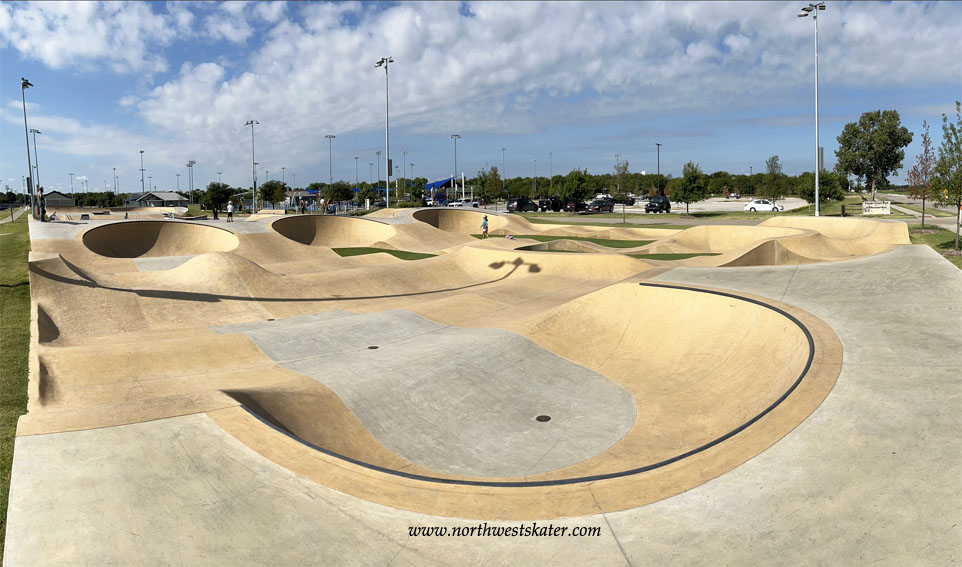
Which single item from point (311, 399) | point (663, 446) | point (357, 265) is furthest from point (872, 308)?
point (357, 265)

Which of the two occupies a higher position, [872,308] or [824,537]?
[872,308]

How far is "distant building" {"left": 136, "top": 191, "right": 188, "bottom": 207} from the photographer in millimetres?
90806

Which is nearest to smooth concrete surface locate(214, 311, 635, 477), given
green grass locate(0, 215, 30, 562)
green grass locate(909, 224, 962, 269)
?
green grass locate(0, 215, 30, 562)

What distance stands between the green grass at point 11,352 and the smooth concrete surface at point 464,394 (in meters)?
3.81

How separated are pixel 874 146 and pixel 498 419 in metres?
72.9

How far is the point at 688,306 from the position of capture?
469 inches

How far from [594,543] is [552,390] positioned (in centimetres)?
527

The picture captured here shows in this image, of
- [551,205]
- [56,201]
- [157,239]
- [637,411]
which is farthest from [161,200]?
[637,411]

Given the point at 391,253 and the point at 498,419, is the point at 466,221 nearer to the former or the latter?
the point at 391,253

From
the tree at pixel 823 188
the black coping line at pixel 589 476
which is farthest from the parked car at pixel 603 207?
the black coping line at pixel 589 476

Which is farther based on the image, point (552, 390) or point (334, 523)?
point (552, 390)

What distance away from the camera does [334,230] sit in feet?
109

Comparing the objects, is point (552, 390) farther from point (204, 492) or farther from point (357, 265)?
point (357, 265)

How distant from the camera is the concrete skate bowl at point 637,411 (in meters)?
5.34
